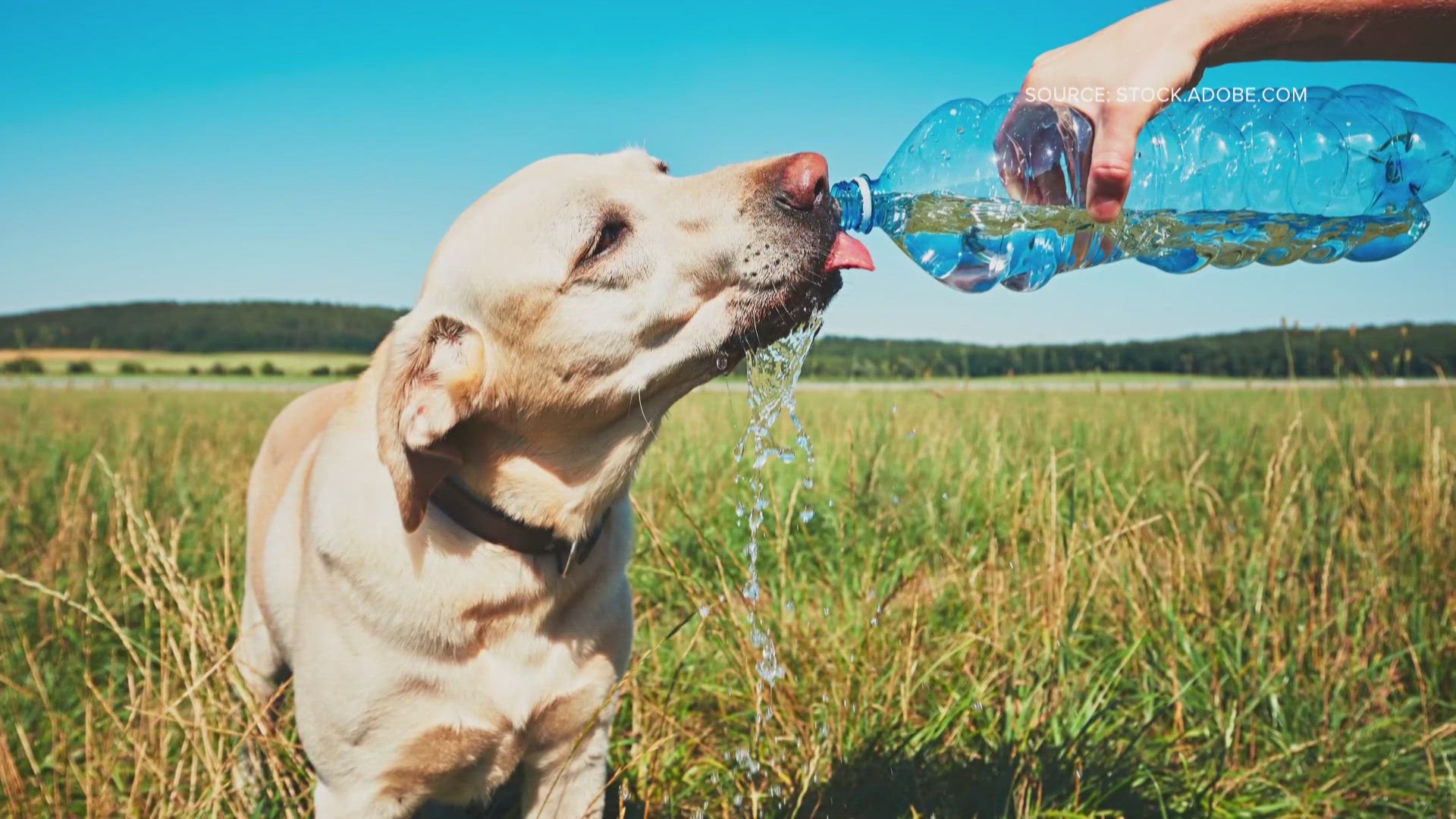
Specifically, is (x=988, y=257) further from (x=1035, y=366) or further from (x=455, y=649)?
(x=1035, y=366)

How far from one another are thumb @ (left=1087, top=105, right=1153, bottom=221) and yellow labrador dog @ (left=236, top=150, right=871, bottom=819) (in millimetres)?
689

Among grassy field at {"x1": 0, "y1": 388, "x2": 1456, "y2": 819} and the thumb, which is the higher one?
the thumb

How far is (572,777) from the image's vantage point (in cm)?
236

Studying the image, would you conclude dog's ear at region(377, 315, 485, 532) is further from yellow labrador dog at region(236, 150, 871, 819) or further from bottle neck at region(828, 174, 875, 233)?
bottle neck at region(828, 174, 875, 233)

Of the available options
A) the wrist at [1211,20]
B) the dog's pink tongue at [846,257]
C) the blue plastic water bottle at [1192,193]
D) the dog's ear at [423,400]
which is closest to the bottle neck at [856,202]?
the blue plastic water bottle at [1192,193]

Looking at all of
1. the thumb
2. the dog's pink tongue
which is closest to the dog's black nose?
the dog's pink tongue

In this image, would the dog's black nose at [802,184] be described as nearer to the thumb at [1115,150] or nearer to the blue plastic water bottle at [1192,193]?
the blue plastic water bottle at [1192,193]

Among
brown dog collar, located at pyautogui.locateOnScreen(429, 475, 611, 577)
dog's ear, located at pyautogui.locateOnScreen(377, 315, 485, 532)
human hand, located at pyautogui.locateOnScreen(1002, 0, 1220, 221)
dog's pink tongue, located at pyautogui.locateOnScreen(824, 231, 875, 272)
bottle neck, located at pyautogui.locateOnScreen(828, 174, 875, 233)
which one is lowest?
brown dog collar, located at pyautogui.locateOnScreen(429, 475, 611, 577)

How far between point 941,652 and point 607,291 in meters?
1.79

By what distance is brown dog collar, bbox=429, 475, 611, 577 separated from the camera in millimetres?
2188

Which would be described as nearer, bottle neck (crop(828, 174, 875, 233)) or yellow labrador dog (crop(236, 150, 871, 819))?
yellow labrador dog (crop(236, 150, 871, 819))

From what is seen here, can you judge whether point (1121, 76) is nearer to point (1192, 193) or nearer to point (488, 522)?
point (1192, 193)

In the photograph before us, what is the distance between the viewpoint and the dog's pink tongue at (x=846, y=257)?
2133 millimetres

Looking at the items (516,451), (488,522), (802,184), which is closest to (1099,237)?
(802,184)
